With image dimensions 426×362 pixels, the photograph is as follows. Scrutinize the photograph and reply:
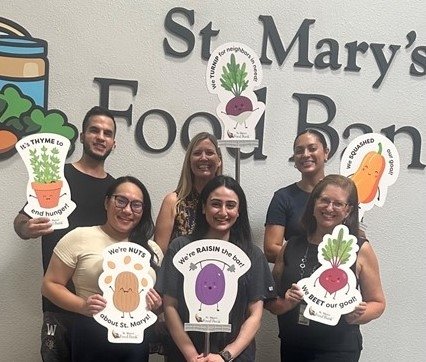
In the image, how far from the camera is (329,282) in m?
1.98

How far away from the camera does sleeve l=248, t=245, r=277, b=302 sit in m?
1.95

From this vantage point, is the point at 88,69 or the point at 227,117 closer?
the point at 227,117

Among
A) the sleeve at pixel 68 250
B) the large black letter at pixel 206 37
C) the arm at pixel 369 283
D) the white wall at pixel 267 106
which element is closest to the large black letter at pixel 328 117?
the white wall at pixel 267 106

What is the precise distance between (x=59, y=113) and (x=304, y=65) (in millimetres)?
1260

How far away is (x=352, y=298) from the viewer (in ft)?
6.47

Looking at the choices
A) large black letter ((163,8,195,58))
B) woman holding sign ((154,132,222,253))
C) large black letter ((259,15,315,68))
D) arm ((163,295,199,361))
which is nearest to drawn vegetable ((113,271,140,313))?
arm ((163,295,199,361))

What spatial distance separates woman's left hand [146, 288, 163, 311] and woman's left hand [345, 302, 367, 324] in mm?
691

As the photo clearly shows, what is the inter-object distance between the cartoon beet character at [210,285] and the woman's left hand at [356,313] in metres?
0.49

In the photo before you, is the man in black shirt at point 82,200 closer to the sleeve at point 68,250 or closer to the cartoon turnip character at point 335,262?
the sleeve at point 68,250

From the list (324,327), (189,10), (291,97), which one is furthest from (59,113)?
(324,327)

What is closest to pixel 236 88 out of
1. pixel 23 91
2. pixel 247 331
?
pixel 247 331

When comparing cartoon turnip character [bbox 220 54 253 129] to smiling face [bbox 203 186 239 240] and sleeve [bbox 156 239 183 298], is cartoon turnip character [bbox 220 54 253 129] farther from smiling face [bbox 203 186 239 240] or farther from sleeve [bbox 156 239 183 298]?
sleeve [bbox 156 239 183 298]

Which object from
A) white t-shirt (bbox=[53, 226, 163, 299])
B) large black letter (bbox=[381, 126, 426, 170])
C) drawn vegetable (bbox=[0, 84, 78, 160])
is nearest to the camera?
white t-shirt (bbox=[53, 226, 163, 299])

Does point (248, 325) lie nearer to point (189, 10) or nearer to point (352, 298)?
point (352, 298)
